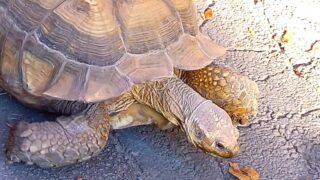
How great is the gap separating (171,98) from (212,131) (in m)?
0.27

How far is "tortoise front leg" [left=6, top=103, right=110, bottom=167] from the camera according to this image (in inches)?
111

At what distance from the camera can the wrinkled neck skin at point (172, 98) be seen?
9.87 feet

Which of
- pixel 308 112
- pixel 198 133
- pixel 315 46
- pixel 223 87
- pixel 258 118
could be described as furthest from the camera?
pixel 315 46

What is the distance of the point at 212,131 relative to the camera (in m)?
2.91

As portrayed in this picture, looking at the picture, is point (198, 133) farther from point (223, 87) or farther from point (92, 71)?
point (92, 71)

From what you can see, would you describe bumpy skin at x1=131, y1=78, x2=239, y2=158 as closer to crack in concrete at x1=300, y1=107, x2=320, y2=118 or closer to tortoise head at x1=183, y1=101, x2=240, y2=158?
tortoise head at x1=183, y1=101, x2=240, y2=158

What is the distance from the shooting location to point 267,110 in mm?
3658

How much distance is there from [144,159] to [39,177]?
54 centimetres

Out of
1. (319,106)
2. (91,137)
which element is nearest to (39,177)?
(91,137)

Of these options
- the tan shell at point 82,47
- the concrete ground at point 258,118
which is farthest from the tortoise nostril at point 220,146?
the tan shell at point 82,47

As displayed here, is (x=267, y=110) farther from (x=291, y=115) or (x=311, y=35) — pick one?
(x=311, y=35)

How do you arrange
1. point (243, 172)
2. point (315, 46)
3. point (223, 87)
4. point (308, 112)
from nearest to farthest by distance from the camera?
1. point (243, 172)
2. point (223, 87)
3. point (308, 112)
4. point (315, 46)

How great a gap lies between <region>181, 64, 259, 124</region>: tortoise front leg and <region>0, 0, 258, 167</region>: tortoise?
0.21 meters

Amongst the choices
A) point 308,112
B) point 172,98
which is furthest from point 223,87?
point 308,112
